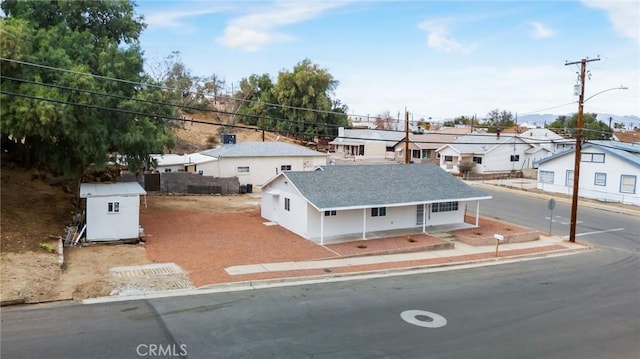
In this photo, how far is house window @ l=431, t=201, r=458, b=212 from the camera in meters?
28.5

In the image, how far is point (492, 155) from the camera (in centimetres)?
5997

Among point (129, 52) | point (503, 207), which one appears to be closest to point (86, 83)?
point (129, 52)

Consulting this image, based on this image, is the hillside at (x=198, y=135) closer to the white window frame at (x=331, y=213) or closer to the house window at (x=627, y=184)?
the white window frame at (x=331, y=213)

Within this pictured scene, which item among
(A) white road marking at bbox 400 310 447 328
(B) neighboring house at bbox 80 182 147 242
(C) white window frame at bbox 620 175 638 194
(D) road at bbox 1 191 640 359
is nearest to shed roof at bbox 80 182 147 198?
(B) neighboring house at bbox 80 182 147 242

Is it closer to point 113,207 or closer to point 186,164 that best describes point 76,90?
point 113,207

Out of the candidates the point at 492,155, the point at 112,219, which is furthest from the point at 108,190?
the point at 492,155

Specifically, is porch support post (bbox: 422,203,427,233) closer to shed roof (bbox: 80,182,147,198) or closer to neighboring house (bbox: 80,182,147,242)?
shed roof (bbox: 80,182,147,198)

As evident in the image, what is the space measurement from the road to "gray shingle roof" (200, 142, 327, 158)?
26.1 metres

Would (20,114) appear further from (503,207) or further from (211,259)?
(503,207)

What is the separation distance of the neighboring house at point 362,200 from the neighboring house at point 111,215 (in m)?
7.73

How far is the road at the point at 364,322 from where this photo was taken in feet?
37.9

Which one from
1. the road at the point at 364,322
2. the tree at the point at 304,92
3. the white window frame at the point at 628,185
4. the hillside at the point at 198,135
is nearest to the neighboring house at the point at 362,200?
the road at the point at 364,322

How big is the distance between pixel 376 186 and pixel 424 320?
44.1ft

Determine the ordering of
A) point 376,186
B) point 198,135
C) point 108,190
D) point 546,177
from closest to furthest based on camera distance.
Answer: point 108,190 < point 376,186 < point 546,177 < point 198,135
